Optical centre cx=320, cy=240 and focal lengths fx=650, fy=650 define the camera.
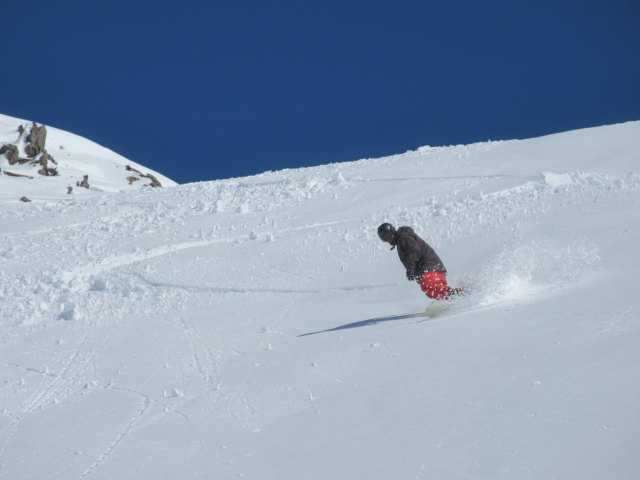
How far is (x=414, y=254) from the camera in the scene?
827 cm

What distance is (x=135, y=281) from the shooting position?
12828 millimetres

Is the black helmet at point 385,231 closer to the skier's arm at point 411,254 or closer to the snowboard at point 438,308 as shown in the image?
the skier's arm at point 411,254

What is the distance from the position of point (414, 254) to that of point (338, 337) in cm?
143

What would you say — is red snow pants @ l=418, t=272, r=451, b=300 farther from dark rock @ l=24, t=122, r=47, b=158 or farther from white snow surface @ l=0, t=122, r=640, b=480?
dark rock @ l=24, t=122, r=47, b=158

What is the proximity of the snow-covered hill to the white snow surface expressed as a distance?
2603cm

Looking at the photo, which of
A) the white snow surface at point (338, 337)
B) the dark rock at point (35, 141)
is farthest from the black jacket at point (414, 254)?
the dark rock at point (35, 141)

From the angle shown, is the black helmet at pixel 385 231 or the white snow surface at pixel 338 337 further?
the black helmet at pixel 385 231

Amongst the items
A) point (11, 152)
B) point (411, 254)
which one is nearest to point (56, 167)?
point (11, 152)

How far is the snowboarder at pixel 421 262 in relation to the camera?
325 inches

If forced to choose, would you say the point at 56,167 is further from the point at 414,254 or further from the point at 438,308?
the point at 438,308

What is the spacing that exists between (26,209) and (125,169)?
3594 cm

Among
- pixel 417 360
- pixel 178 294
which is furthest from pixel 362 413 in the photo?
pixel 178 294

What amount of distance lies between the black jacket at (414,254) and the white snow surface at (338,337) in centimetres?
61

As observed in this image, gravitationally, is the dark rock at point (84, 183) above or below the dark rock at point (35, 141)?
below
